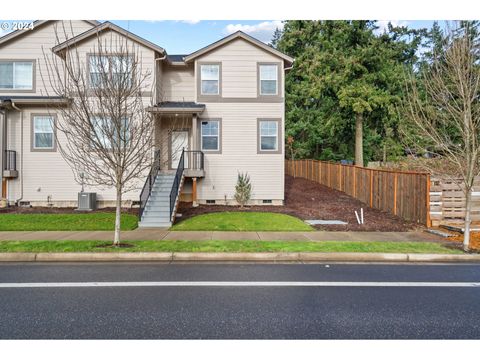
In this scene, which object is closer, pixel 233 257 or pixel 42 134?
pixel 233 257

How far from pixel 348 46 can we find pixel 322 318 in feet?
79.9

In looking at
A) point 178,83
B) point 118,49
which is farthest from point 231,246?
point 118,49

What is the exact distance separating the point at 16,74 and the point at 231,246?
14322 millimetres

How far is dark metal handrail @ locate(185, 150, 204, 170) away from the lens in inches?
590

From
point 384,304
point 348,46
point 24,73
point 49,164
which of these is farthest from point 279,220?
point 348,46

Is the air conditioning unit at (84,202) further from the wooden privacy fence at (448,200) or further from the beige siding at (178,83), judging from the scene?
the wooden privacy fence at (448,200)

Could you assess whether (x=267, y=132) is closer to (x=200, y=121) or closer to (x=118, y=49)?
(x=200, y=121)

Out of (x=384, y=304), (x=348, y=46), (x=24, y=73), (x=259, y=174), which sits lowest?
(x=384, y=304)

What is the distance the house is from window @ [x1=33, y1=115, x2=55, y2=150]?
0.04 metres

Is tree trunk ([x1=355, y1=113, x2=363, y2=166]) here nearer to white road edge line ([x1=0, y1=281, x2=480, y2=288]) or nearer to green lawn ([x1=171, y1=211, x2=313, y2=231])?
green lawn ([x1=171, y1=211, x2=313, y2=231])

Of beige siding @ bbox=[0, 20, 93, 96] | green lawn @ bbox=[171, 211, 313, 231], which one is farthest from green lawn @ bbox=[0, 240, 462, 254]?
beige siding @ bbox=[0, 20, 93, 96]

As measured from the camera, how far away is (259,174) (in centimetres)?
1555

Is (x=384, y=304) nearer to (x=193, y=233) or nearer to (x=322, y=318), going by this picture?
(x=322, y=318)

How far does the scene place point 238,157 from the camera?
50.8 ft
